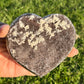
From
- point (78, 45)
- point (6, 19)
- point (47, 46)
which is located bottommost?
point (78, 45)

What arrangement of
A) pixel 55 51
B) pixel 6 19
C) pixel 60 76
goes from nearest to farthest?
pixel 55 51
pixel 60 76
pixel 6 19

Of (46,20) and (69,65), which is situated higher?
(46,20)

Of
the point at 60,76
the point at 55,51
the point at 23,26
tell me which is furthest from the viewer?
the point at 60,76

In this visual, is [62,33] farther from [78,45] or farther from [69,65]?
[78,45]

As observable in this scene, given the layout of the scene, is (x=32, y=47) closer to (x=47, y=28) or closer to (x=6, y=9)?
(x=47, y=28)

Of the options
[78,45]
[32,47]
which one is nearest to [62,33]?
[32,47]

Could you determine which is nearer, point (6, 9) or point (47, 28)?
point (47, 28)

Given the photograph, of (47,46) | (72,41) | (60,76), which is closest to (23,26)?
(47,46)
